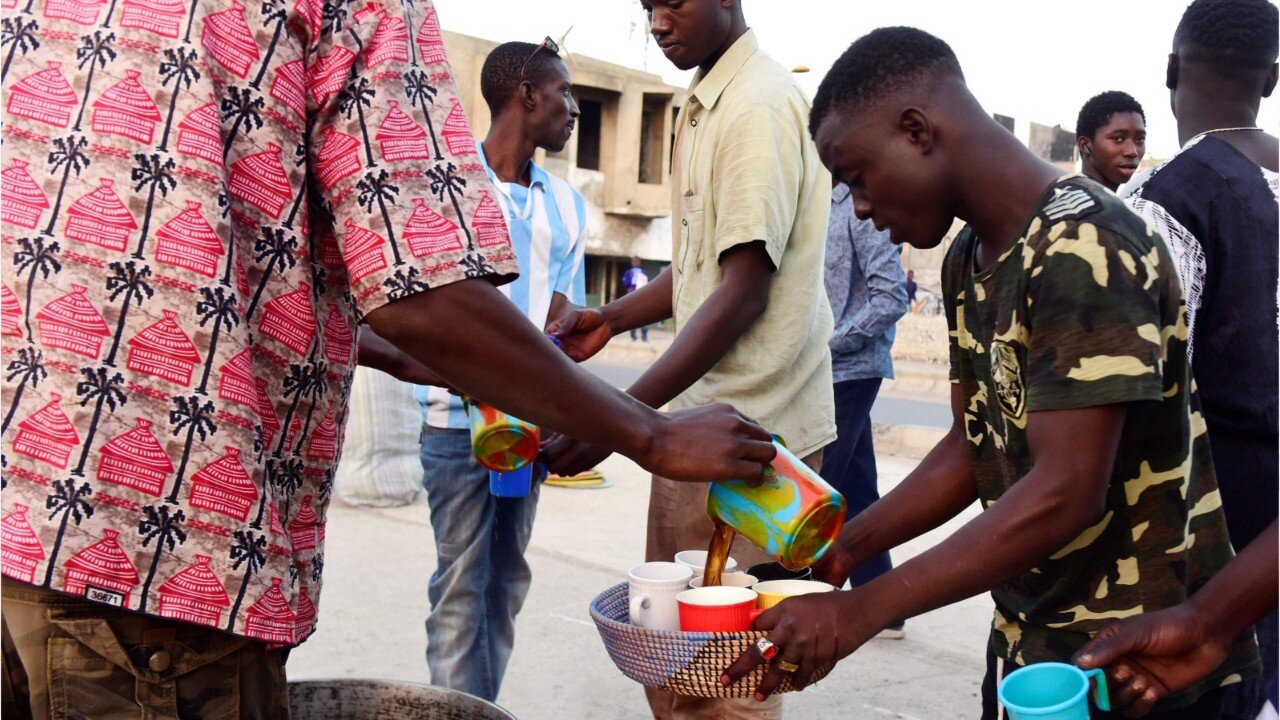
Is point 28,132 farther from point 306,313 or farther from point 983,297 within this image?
point 983,297

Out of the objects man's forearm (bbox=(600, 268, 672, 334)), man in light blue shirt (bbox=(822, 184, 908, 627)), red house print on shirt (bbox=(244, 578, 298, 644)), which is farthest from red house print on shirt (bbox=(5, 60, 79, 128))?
man in light blue shirt (bbox=(822, 184, 908, 627))

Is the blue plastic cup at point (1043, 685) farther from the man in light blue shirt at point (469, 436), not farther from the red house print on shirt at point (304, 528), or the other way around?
the man in light blue shirt at point (469, 436)

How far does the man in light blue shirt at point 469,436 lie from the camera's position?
140 inches

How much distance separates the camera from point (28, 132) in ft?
4.78

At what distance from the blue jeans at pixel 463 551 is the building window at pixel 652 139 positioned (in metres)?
27.8

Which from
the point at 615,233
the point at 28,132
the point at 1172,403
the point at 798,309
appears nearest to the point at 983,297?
the point at 1172,403

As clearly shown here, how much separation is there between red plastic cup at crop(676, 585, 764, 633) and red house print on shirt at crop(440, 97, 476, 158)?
2.81 feet

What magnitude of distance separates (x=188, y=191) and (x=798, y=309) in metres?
1.82

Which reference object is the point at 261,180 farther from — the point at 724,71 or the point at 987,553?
the point at 724,71

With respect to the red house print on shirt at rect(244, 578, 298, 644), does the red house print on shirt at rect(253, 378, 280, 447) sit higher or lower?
higher

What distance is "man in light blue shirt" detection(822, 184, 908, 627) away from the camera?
461cm

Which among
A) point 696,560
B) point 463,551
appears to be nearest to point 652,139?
point 463,551

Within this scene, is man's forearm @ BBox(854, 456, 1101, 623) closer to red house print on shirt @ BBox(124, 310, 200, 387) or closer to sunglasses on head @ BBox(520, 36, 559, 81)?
red house print on shirt @ BBox(124, 310, 200, 387)

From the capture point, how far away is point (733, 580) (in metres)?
2.20
